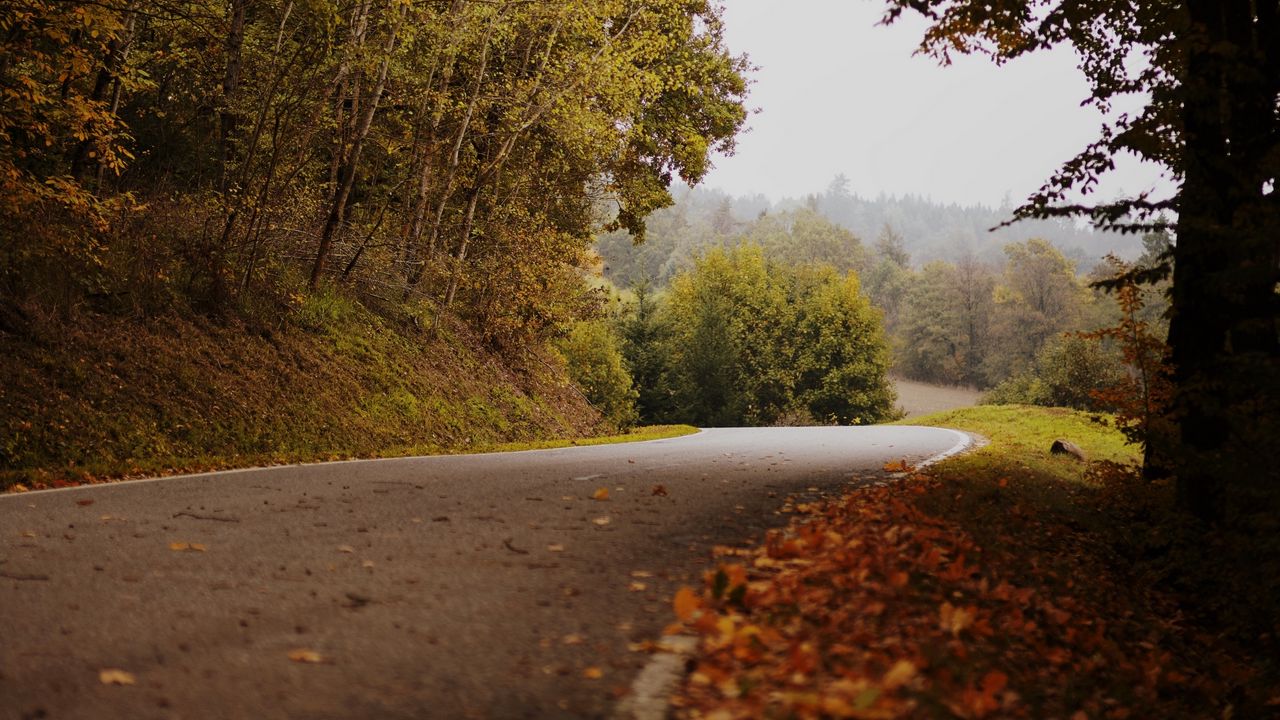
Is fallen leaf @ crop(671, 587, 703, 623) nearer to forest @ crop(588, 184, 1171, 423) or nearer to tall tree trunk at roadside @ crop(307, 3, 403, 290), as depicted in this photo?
forest @ crop(588, 184, 1171, 423)

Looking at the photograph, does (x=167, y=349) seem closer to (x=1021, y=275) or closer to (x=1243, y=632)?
(x=1243, y=632)

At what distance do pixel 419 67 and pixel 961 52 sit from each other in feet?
38.5

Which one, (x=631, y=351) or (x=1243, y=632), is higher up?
(x=631, y=351)

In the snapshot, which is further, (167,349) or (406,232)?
(406,232)

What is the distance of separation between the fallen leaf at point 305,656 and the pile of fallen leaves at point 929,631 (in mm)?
1756

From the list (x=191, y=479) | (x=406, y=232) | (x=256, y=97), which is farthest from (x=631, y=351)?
(x=191, y=479)

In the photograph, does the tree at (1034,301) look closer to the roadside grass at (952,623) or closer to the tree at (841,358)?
the tree at (841,358)

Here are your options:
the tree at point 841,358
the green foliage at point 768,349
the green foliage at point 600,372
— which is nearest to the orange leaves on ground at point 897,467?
the green foliage at point 600,372

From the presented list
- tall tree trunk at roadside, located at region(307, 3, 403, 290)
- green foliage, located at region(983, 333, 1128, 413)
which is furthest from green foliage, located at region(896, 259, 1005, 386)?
tall tree trunk at roadside, located at region(307, 3, 403, 290)

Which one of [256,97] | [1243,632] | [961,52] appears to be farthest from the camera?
[256,97]

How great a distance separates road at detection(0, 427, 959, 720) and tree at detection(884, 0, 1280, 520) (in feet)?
14.2

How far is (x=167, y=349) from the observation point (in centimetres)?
1324

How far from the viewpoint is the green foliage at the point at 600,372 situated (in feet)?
134

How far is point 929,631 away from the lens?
471cm
